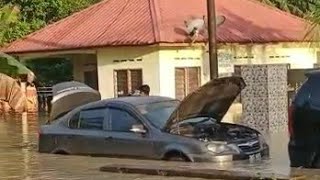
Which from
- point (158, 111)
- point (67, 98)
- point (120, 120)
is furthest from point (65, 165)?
point (67, 98)

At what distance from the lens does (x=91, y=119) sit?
624 inches

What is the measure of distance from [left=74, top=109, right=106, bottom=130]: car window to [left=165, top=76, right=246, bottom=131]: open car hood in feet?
5.64

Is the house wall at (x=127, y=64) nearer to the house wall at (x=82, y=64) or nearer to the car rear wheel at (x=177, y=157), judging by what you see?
the house wall at (x=82, y=64)

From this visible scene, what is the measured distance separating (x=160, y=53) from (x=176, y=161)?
14911 millimetres

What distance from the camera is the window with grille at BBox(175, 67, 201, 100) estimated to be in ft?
96.7

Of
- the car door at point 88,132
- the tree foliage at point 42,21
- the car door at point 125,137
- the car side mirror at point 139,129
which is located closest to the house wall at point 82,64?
the tree foliage at point 42,21

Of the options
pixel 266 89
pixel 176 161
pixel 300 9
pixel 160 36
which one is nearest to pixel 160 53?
pixel 160 36

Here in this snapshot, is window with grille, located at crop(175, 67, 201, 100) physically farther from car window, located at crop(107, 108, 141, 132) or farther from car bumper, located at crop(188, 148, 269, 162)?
car bumper, located at crop(188, 148, 269, 162)

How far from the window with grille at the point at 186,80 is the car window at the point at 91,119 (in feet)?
44.5

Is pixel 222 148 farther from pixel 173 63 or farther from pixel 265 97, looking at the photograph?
pixel 173 63

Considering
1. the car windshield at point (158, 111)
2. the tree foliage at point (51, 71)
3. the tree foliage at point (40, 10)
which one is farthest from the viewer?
the tree foliage at point (40, 10)

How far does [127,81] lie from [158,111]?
1486 centimetres

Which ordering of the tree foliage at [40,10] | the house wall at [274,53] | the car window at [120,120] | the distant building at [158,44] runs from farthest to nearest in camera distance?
the tree foliage at [40,10] → the house wall at [274,53] → the distant building at [158,44] → the car window at [120,120]

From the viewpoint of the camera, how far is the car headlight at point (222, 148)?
13891 mm
